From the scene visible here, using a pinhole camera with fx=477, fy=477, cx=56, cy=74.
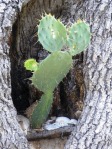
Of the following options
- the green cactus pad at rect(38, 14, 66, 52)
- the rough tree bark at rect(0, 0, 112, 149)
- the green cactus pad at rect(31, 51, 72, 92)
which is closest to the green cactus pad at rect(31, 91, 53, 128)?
the green cactus pad at rect(31, 51, 72, 92)

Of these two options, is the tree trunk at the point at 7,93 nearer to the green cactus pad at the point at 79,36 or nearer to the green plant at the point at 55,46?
the green plant at the point at 55,46

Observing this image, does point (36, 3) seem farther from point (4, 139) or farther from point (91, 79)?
point (4, 139)

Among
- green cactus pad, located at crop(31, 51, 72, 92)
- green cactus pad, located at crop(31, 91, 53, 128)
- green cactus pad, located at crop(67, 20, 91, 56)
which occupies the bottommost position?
green cactus pad, located at crop(31, 91, 53, 128)

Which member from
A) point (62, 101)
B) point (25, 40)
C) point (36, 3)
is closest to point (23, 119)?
point (62, 101)

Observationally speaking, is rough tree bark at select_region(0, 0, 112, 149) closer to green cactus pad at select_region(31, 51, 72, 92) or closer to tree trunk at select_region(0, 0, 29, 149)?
tree trunk at select_region(0, 0, 29, 149)

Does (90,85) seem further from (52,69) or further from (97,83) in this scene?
(52,69)
